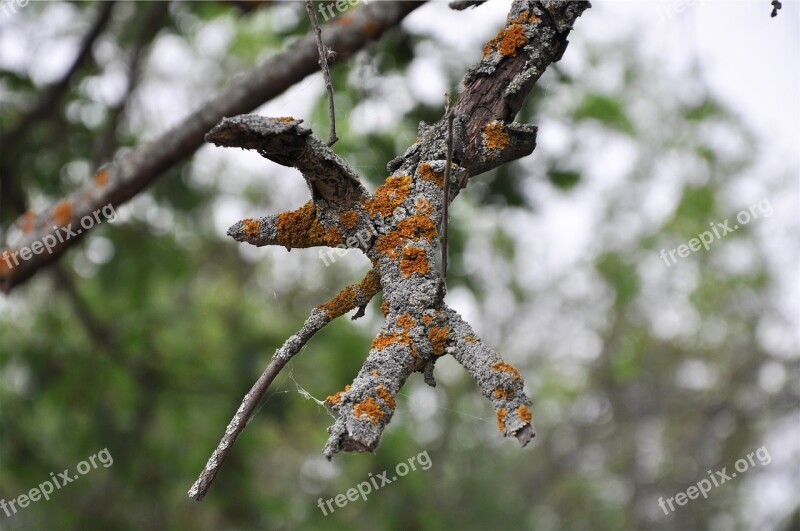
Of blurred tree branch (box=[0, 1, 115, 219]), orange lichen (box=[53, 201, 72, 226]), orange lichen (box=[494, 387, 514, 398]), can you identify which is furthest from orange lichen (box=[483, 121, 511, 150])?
blurred tree branch (box=[0, 1, 115, 219])

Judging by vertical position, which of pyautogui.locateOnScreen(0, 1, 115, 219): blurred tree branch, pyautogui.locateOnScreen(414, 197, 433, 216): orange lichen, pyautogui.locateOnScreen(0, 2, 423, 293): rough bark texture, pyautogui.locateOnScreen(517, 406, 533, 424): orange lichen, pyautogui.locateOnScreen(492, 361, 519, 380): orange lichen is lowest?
pyautogui.locateOnScreen(517, 406, 533, 424): orange lichen

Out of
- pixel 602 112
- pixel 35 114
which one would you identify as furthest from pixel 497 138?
pixel 35 114

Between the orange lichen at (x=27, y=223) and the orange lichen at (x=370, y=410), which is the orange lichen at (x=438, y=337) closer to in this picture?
the orange lichen at (x=370, y=410)

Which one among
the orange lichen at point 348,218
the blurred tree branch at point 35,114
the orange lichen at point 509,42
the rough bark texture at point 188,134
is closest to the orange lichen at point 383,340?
the orange lichen at point 348,218

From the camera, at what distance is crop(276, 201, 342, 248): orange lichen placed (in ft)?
4.15

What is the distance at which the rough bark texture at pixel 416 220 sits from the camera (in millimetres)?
1074

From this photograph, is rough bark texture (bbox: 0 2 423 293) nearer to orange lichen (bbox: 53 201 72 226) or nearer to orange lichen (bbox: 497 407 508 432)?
orange lichen (bbox: 53 201 72 226)

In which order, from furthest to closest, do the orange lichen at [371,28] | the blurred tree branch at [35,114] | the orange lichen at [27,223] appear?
the blurred tree branch at [35,114] → the orange lichen at [27,223] → the orange lichen at [371,28]

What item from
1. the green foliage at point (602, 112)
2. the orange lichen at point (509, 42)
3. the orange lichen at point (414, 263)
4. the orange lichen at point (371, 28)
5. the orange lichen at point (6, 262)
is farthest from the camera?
the green foliage at point (602, 112)

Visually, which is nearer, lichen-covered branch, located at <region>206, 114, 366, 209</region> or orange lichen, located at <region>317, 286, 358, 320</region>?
lichen-covered branch, located at <region>206, 114, 366, 209</region>

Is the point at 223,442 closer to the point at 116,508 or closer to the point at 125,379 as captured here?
the point at 125,379

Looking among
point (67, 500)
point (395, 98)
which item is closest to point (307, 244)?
point (395, 98)

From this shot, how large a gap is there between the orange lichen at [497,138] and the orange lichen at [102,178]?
2134mm

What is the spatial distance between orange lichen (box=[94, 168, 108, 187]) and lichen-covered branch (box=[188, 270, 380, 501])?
6.82ft
